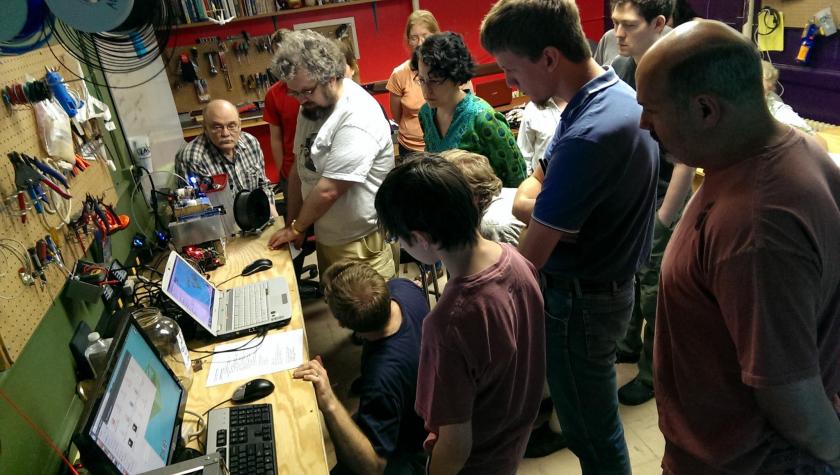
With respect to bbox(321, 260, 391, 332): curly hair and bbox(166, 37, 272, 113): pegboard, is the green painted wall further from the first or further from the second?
bbox(166, 37, 272, 113): pegboard

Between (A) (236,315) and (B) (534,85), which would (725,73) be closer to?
(B) (534,85)

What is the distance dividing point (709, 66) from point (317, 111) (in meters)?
1.74

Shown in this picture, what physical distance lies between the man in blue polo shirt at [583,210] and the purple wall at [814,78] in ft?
7.50

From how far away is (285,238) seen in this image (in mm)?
2395

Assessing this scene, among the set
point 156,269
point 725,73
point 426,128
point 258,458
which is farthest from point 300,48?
point 725,73

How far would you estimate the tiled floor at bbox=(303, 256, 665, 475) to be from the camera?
80.2 inches

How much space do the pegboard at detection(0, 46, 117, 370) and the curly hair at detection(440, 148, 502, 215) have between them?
3.90ft

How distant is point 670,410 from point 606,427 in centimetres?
53

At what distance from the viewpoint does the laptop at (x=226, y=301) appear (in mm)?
1747

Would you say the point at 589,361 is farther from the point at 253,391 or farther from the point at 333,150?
the point at 333,150

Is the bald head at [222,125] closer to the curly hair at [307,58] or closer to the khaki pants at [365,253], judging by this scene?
the curly hair at [307,58]

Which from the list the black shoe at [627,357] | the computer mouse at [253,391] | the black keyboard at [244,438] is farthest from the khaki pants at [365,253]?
the black shoe at [627,357]

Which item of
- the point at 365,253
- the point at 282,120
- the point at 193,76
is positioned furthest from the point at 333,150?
the point at 193,76

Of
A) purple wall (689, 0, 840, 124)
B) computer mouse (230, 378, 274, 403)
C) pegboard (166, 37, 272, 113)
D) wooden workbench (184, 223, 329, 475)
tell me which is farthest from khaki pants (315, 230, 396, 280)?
pegboard (166, 37, 272, 113)
